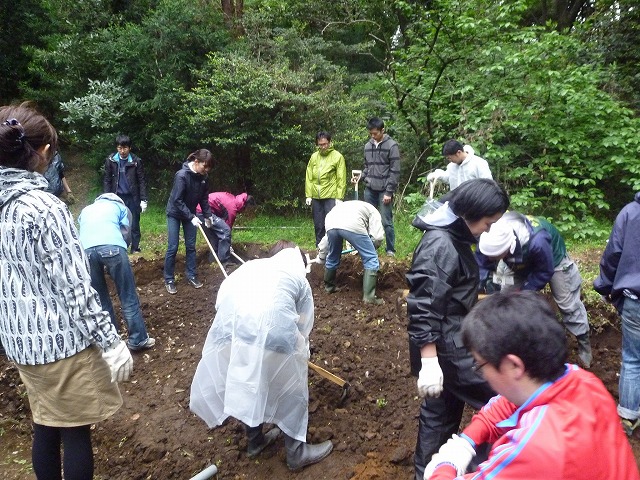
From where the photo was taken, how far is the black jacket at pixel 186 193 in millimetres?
5434

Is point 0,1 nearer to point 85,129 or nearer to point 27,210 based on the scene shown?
point 85,129

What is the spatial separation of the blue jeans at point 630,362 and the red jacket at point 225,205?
5082 millimetres

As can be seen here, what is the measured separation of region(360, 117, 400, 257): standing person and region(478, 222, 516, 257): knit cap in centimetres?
359

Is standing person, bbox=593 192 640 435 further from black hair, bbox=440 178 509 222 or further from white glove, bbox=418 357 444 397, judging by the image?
white glove, bbox=418 357 444 397

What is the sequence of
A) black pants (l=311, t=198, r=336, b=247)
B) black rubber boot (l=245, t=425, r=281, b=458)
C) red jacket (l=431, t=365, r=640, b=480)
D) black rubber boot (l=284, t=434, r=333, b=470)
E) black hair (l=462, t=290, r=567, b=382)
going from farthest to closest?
black pants (l=311, t=198, r=336, b=247), black rubber boot (l=245, t=425, r=281, b=458), black rubber boot (l=284, t=434, r=333, b=470), black hair (l=462, t=290, r=567, b=382), red jacket (l=431, t=365, r=640, b=480)

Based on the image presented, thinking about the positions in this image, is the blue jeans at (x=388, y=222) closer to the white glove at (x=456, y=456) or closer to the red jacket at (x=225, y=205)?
the red jacket at (x=225, y=205)

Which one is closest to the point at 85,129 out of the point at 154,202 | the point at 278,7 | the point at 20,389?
the point at 154,202

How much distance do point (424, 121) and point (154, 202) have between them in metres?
6.19

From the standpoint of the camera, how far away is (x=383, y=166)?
665cm

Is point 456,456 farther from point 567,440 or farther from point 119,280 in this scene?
point 119,280

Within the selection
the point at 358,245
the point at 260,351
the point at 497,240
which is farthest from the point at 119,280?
the point at 497,240

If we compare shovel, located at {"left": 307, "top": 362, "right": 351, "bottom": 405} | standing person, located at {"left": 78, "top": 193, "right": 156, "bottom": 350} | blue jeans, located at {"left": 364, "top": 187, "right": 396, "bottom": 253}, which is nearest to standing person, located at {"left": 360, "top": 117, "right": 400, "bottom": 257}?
blue jeans, located at {"left": 364, "top": 187, "right": 396, "bottom": 253}

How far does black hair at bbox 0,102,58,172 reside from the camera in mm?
1854

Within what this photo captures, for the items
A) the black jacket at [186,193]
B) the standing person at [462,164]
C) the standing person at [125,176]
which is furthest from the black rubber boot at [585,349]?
the standing person at [125,176]
